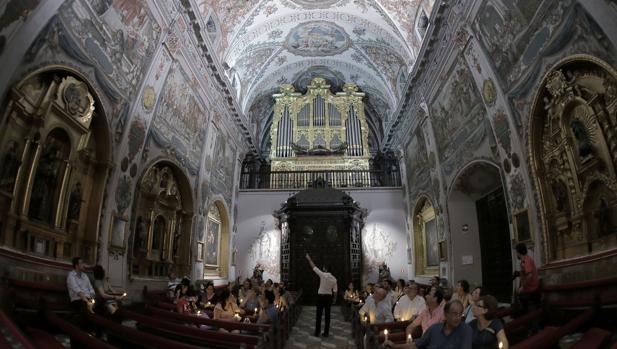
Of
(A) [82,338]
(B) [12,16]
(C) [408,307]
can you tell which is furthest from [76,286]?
(C) [408,307]

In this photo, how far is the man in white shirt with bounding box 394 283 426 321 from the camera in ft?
20.1

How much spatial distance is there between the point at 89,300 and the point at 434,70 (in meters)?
9.28

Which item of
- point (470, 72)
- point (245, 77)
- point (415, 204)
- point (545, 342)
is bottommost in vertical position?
point (545, 342)

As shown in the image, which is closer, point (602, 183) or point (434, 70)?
point (602, 183)

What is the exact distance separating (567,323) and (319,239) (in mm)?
10232

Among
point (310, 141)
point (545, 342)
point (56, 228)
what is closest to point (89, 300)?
point (56, 228)

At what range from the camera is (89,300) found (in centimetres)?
539

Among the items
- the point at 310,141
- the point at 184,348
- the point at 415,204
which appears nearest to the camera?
the point at 184,348

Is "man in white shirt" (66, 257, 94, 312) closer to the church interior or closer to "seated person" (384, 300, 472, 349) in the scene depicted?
the church interior

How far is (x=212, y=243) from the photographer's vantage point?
14.0m

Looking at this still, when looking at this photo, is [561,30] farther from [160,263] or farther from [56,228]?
[160,263]

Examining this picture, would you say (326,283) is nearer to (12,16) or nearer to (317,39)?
(12,16)

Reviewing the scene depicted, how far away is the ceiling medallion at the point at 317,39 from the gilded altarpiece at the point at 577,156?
420 inches

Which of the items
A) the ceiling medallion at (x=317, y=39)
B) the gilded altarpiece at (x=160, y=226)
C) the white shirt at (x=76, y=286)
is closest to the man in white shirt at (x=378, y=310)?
the white shirt at (x=76, y=286)
